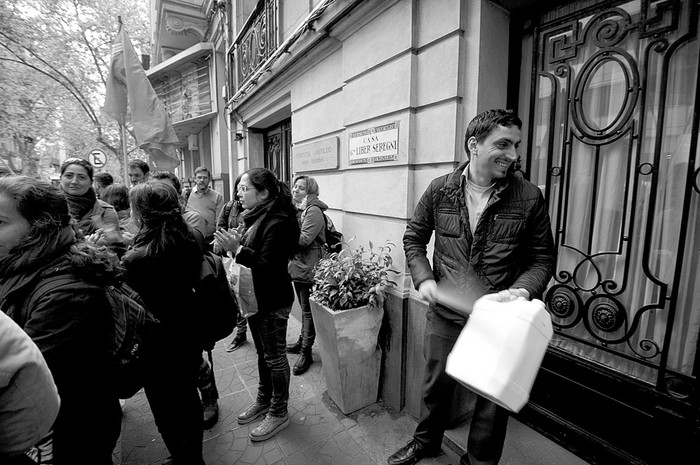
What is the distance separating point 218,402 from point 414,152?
115 inches

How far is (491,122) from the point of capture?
6.17 ft

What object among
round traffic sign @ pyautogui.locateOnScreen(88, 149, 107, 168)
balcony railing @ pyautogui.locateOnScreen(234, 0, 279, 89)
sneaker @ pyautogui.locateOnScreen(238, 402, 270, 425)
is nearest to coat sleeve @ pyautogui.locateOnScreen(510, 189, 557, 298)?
sneaker @ pyautogui.locateOnScreen(238, 402, 270, 425)

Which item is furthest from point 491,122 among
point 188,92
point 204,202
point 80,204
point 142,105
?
point 188,92

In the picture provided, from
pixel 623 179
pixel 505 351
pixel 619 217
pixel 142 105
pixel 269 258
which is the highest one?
pixel 142 105

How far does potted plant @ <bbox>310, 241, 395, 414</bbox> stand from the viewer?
2834 millimetres

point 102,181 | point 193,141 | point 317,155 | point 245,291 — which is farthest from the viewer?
point 193,141

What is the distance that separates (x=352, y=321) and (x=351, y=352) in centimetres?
28

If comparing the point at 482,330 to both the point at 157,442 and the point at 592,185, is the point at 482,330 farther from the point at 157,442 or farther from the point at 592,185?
the point at 157,442

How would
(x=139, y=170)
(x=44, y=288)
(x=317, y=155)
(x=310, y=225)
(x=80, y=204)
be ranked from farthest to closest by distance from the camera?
1. (x=139, y=170)
2. (x=317, y=155)
3. (x=310, y=225)
4. (x=80, y=204)
5. (x=44, y=288)

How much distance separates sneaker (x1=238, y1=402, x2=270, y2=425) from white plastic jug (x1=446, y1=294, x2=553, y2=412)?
2198 mm

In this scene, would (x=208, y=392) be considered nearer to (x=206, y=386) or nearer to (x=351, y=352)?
(x=206, y=386)

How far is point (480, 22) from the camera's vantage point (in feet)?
7.86

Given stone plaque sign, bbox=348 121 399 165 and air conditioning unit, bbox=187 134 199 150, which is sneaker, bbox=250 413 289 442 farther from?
air conditioning unit, bbox=187 134 199 150

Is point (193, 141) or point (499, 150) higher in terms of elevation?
point (193, 141)
